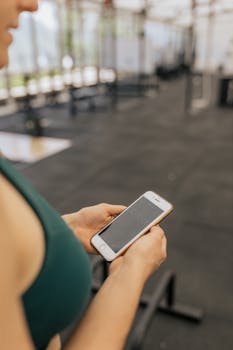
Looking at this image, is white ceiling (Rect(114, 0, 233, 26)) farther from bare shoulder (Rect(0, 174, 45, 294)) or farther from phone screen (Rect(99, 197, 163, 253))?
bare shoulder (Rect(0, 174, 45, 294))

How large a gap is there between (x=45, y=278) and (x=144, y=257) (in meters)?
0.20

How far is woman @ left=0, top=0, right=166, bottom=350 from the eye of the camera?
1.24 ft

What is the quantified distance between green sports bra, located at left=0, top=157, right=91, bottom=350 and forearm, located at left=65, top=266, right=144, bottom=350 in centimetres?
3

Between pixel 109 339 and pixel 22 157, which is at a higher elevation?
pixel 109 339

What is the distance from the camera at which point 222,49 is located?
13.5m

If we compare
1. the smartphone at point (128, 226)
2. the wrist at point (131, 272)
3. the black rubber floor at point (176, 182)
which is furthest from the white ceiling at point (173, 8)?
the wrist at point (131, 272)

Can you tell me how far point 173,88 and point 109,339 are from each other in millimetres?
11327

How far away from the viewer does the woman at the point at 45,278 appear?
38 cm

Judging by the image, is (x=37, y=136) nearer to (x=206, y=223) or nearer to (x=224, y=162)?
(x=224, y=162)

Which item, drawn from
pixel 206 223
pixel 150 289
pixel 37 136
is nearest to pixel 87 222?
pixel 150 289

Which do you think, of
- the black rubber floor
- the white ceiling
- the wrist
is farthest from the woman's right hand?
the white ceiling

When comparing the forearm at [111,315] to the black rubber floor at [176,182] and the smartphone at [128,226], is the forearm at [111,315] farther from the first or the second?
the black rubber floor at [176,182]

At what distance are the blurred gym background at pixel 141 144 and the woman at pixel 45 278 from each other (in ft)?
0.87

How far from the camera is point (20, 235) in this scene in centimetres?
40
